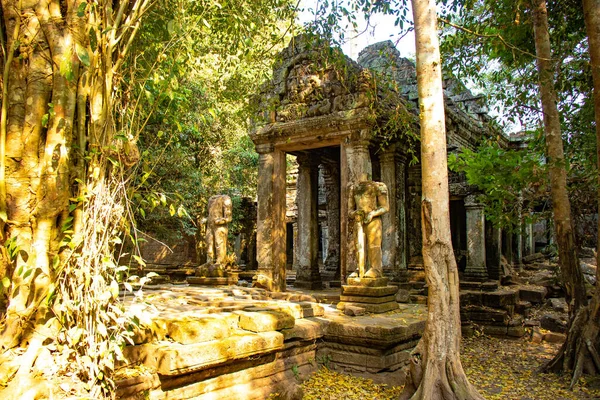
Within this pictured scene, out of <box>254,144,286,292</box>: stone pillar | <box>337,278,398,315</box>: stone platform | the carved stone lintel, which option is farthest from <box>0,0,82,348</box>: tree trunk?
the carved stone lintel

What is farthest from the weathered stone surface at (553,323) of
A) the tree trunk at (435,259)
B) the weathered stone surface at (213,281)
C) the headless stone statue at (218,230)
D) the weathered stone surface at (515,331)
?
the headless stone statue at (218,230)

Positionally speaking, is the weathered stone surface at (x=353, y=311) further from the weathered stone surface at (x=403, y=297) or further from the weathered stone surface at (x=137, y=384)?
the weathered stone surface at (x=137, y=384)

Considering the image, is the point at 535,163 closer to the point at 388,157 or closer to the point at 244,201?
the point at 388,157

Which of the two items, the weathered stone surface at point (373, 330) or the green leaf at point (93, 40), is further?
the weathered stone surface at point (373, 330)

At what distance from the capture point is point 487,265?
41.2 feet

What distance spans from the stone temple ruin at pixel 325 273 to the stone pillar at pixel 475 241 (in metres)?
0.03

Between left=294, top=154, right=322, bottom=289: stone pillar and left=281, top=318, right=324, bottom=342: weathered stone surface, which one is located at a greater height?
left=294, top=154, right=322, bottom=289: stone pillar

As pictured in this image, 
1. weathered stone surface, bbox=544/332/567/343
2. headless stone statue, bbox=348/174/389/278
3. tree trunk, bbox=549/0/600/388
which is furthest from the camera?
weathered stone surface, bbox=544/332/567/343

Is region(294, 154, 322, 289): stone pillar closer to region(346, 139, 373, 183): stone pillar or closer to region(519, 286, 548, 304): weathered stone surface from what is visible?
region(346, 139, 373, 183): stone pillar

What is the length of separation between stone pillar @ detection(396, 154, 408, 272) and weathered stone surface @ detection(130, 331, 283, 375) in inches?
263

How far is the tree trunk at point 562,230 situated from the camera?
232 inches

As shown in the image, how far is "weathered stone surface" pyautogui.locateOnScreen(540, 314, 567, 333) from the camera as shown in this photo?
28.1 ft

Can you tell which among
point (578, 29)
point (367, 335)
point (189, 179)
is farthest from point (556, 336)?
point (189, 179)

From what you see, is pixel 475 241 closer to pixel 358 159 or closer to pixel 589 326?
pixel 358 159
